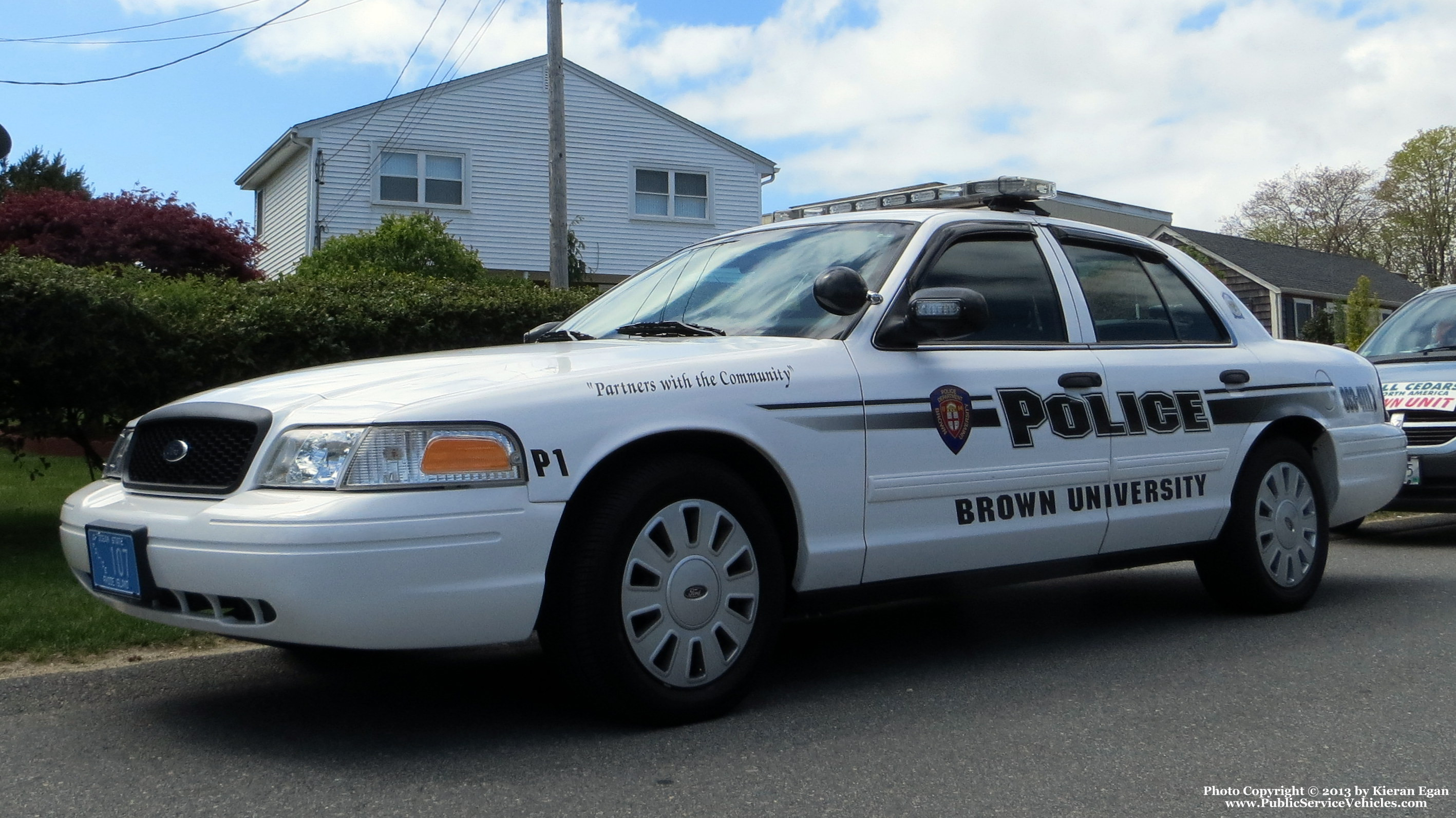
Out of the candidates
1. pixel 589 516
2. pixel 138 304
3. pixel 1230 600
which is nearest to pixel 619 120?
pixel 138 304

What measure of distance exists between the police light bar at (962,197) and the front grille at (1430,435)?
14.2ft

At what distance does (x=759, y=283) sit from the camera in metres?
5.01

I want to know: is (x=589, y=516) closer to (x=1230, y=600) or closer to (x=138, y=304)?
(x=1230, y=600)

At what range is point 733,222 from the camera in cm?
2595

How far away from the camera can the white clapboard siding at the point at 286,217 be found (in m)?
23.7

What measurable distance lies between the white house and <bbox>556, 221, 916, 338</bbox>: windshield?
18187 millimetres

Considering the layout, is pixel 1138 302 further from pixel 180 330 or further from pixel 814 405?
pixel 180 330

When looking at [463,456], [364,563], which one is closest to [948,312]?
[463,456]

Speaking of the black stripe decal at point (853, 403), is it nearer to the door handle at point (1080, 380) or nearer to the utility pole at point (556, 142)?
the door handle at point (1080, 380)

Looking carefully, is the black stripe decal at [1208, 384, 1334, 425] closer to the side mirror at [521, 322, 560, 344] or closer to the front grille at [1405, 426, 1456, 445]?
the side mirror at [521, 322, 560, 344]

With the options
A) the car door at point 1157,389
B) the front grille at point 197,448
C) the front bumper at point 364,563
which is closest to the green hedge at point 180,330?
the front grille at point 197,448

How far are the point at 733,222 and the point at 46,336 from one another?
1947 centimetres

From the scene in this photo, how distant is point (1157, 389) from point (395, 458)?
10.3 ft

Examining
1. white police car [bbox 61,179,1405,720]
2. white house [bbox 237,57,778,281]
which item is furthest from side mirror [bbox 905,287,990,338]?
white house [bbox 237,57,778,281]
